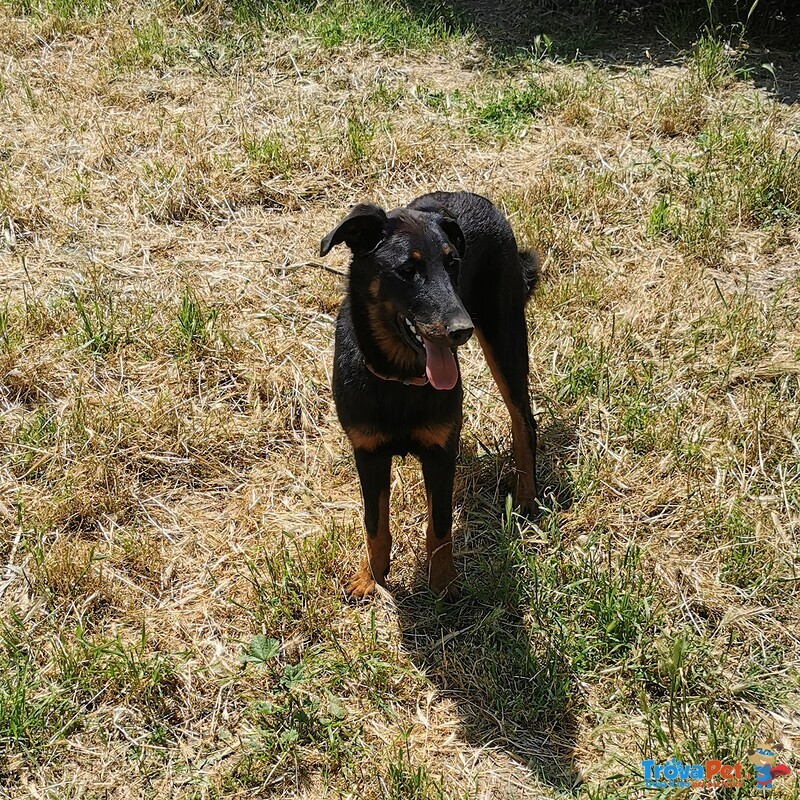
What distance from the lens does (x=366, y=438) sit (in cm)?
343

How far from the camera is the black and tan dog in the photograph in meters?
3.20

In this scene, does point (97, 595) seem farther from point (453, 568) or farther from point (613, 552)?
point (613, 552)

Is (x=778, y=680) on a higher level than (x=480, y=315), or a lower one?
lower

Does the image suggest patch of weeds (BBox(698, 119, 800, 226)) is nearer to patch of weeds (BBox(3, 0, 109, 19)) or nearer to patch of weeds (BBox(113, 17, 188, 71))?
patch of weeds (BBox(113, 17, 188, 71))

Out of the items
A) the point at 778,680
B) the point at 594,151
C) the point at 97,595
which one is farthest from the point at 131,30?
the point at 778,680

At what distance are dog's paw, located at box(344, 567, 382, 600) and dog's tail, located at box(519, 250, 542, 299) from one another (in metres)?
1.71

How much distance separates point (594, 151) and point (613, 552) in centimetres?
364

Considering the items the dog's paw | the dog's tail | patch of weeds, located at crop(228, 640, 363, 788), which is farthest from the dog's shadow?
the dog's tail

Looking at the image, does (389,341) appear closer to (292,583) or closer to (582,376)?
(292,583)

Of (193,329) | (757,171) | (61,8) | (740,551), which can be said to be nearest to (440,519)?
(740,551)

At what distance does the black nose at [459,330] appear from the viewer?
9.79 ft

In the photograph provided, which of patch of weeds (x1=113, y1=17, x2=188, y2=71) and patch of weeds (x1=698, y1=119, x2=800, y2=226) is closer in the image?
patch of weeds (x1=698, y1=119, x2=800, y2=226)

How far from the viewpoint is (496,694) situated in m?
3.39

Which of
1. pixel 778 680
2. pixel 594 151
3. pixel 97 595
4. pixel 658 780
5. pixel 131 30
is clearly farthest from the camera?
pixel 131 30
